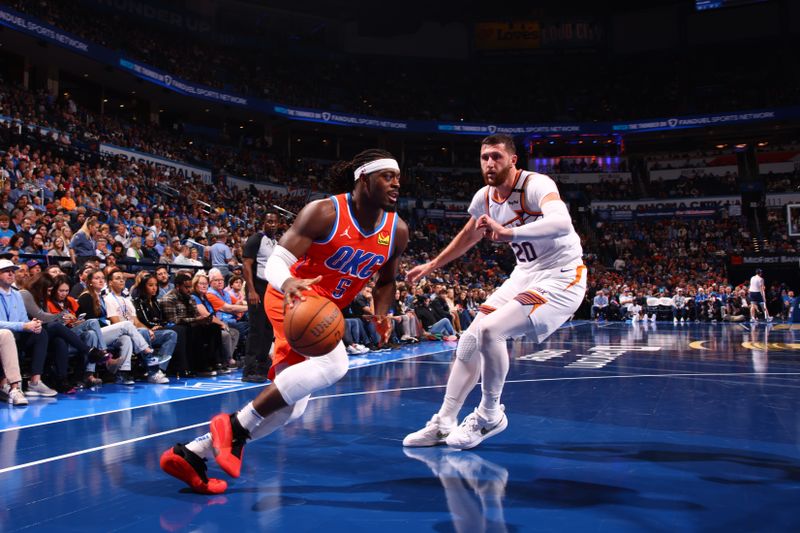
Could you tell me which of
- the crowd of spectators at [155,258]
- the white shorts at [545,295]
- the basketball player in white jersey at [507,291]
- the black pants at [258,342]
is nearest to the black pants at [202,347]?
the crowd of spectators at [155,258]

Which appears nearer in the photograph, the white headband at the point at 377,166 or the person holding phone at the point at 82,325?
the white headband at the point at 377,166

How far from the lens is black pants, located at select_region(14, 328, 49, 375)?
18.8 feet

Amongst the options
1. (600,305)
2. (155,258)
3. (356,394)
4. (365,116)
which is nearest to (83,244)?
(155,258)

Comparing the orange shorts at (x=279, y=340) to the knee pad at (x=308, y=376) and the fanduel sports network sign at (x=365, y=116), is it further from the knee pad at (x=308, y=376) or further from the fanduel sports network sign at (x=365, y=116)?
the fanduel sports network sign at (x=365, y=116)

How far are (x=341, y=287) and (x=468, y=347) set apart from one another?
3.60 feet

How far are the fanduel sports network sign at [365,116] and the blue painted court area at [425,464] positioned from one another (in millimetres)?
21091

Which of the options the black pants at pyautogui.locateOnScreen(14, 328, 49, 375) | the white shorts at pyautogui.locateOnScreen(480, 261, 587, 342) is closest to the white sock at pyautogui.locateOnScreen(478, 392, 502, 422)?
the white shorts at pyautogui.locateOnScreen(480, 261, 587, 342)

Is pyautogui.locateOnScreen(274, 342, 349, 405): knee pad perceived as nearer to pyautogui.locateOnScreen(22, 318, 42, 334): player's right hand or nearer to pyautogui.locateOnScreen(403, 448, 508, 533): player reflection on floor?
pyautogui.locateOnScreen(403, 448, 508, 533): player reflection on floor

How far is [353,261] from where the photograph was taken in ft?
10.8

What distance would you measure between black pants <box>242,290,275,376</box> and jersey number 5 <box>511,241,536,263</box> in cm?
356

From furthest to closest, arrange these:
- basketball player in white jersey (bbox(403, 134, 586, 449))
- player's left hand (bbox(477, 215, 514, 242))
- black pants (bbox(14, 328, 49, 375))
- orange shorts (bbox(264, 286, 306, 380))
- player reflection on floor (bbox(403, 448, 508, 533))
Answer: black pants (bbox(14, 328, 49, 375)) → basketball player in white jersey (bbox(403, 134, 586, 449)) → player's left hand (bbox(477, 215, 514, 242)) → orange shorts (bbox(264, 286, 306, 380)) → player reflection on floor (bbox(403, 448, 508, 533))

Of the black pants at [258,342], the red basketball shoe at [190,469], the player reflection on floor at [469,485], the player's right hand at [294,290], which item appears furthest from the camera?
the black pants at [258,342]

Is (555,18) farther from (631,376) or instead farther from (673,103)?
(631,376)

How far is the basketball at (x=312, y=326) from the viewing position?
2807mm
